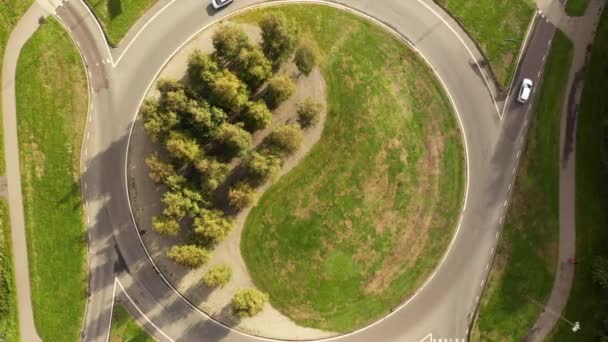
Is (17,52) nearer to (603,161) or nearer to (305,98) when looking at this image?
(305,98)

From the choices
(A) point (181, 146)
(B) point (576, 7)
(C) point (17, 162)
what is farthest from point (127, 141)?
(B) point (576, 7)

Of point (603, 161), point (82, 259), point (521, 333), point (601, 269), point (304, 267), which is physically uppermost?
point (603, 161)

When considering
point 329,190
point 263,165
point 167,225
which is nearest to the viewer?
point 167,225

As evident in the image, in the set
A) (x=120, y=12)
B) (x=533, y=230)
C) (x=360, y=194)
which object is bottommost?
(x=533, y=230)

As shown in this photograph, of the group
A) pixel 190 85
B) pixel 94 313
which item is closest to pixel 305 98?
pixel 190 85

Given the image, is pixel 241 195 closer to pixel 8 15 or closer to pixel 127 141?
pixel 127 141

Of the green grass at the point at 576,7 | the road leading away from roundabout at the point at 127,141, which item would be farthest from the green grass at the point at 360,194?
the green grass at the point at 576,7

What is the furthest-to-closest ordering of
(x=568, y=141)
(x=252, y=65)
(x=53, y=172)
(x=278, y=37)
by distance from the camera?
(x=568, y=141), (x=53, y=172), (x=252, y=65), (x=278, y=37)
